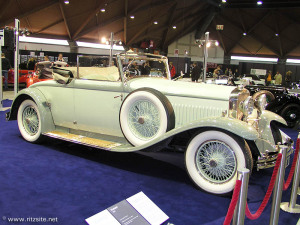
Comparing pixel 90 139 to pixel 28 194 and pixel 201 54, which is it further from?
pixel 201 54

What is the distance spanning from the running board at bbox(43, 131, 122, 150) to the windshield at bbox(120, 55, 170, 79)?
1.13m

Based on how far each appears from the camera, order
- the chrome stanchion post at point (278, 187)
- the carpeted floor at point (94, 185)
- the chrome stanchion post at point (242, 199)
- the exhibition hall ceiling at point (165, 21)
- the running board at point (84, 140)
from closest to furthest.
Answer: the chrome stanchion post at point (242, 199) < the chrome stanchion post at point (278, 187) < the carpeted floor at point (94, 185) < the running board at point (84, 140) < the exhibition hall ceiling at point (165, 21)

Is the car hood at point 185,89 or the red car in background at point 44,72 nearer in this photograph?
the car hood at point 185,89

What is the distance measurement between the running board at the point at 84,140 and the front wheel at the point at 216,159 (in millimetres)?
1284

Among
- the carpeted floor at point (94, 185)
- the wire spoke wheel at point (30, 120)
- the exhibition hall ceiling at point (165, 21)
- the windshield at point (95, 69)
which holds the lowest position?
the carpeted floor at point (94, 185)

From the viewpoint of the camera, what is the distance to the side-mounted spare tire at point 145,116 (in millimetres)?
3912

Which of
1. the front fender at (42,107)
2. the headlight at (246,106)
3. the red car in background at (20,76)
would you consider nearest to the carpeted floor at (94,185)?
the front fender at (42,107)

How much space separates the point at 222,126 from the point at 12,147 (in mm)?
3756

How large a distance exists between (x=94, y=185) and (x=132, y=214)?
3.30 ft

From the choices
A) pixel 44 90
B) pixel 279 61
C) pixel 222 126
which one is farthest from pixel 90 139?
pixel 279 61

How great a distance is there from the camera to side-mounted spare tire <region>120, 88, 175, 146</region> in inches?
154

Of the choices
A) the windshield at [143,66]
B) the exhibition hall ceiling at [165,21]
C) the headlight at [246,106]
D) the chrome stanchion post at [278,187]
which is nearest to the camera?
the chrome stanchion post at [278,187]

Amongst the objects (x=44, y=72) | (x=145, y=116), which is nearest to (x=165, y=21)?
(x=44, y=72)

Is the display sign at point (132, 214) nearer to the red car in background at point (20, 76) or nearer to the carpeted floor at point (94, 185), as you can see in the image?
the carpeted floor at point (94, 185)
